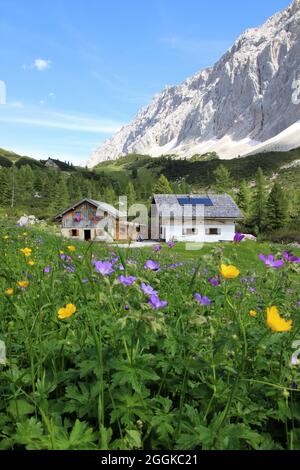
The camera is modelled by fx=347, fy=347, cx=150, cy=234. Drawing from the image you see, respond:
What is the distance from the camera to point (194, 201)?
60.9 metres

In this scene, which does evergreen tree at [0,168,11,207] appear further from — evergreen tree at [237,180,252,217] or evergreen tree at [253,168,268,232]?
evergreen tree at [253,168,268,232]

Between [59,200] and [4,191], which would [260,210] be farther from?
[4,191]

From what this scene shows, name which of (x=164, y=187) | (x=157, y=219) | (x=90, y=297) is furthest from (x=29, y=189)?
(x=90, y=297)

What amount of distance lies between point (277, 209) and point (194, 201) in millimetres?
16051

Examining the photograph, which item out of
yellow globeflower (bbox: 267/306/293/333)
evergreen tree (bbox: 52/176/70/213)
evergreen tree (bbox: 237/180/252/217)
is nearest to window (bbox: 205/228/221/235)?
evergreen tree (bbox: 237/180/252/217)

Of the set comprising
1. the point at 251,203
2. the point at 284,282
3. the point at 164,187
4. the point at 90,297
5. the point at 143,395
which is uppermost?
the point at 164,187

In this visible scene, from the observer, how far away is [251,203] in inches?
2906

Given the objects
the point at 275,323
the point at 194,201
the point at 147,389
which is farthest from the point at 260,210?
the point at 275,323

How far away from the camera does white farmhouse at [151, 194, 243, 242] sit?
5741 centimetres

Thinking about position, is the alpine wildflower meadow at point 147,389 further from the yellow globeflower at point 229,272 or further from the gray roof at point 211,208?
the gray roof at point 211,208

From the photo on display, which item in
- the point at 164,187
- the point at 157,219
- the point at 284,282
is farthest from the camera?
the point at 164,187

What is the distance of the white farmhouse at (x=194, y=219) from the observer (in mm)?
57406
